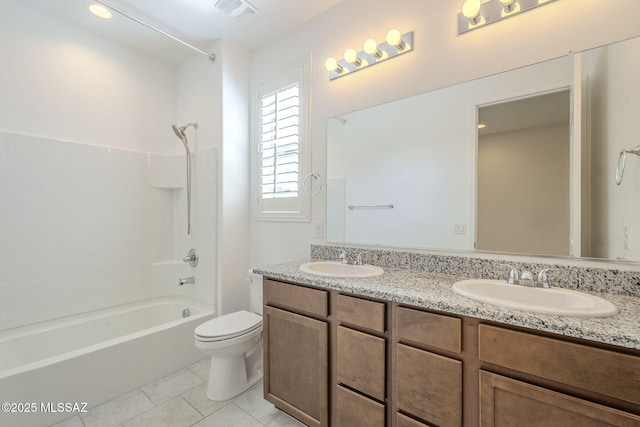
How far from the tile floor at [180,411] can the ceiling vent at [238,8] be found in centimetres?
264

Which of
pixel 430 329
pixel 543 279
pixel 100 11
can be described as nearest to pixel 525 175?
pixel 543 279

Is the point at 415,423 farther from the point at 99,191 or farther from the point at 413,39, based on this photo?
the point at 99,191

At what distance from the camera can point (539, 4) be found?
1.26m

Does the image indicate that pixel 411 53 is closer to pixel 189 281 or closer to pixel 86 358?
pixel 189 281

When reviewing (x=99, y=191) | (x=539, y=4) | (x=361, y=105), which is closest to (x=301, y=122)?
(x=361, y=105)

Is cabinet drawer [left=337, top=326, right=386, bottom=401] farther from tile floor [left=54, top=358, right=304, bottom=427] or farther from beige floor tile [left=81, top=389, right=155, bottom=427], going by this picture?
beige floor tile [left=81, top=389, right=155, bottom=427]

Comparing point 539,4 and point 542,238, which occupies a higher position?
point 539,4

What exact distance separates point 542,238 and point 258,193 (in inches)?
80.5

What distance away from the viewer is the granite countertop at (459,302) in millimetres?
756

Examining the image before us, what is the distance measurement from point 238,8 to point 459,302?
223 cm

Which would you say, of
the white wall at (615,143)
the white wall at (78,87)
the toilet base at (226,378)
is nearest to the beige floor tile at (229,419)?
the toilet base at (226,378)

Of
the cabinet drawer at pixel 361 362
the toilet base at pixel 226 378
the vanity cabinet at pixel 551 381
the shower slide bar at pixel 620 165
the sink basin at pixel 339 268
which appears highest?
the shower slide bar at pixel 620 165

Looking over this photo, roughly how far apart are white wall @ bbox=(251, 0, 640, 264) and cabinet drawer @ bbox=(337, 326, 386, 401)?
0.92m

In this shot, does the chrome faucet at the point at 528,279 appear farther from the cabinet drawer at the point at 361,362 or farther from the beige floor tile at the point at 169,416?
the beige floor tile at the point at 169,416
